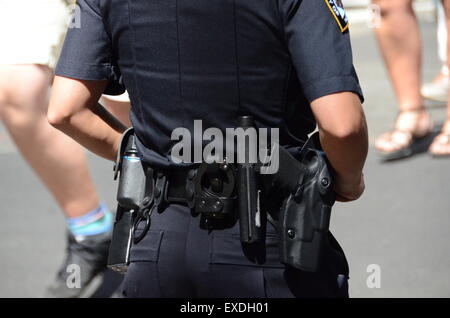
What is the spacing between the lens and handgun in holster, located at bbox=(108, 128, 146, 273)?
2363 millimetres

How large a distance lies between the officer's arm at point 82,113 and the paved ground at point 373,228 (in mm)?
1798

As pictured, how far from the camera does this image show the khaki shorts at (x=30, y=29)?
3812mm

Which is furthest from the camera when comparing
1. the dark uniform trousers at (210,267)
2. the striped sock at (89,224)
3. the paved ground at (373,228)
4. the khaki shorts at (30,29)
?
the paved ground at (373,228)

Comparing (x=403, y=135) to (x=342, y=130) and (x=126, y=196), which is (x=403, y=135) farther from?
(x=342, y=130)

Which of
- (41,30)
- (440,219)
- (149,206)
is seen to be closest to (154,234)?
(149,206)

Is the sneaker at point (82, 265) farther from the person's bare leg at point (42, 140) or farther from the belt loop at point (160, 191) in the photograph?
the belt loop at point (160, 191)

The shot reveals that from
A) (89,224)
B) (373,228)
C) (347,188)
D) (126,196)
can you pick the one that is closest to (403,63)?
(373,228)

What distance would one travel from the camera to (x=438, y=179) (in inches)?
196

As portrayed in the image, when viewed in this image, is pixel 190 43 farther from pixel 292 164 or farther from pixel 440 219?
pixel 440 219

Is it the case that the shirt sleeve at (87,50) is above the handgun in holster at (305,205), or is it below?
above

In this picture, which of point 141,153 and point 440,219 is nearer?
point 141,153

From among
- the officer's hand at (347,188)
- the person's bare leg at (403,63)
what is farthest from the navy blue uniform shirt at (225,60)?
the person's bare leg at (403,63)

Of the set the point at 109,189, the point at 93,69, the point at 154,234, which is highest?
the point at 93,69
